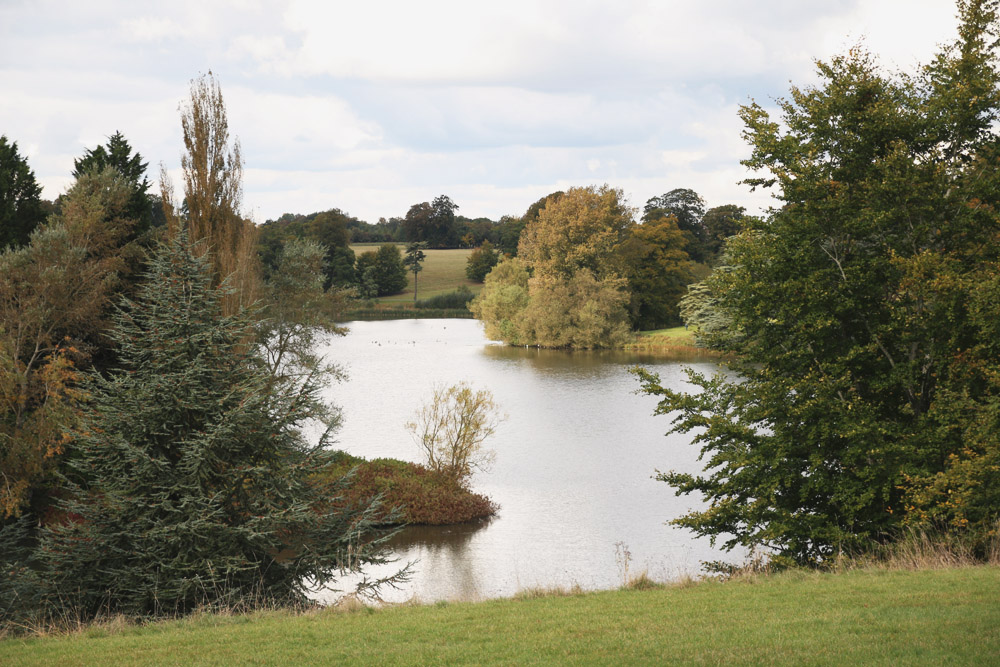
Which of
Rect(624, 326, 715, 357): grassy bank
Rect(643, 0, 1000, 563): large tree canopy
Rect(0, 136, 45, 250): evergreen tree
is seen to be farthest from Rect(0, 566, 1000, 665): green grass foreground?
Rect(624, 326, 715, 357): grassy bank

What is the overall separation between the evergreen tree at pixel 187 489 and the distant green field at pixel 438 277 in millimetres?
84277

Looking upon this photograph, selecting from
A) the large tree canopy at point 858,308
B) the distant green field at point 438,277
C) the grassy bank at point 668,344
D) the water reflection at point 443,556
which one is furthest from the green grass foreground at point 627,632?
the distant green field at point 438,277

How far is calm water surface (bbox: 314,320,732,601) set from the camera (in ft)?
56.2

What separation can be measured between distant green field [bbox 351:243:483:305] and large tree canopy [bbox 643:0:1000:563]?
83226mm

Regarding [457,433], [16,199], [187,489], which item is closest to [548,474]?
[457,433]

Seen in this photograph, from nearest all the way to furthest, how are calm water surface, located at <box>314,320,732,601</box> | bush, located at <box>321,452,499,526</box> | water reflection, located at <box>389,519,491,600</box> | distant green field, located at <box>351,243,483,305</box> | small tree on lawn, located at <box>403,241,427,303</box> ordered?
1. water reflection, located at <box>389,519,491,600</box>
2. calm water surface, located at <box>314,320,732,601</box>
3. bush, located at <box>321,452,499,526</box>
4. distant green field, located at <box>351,243,483,305</box>
5. small tree on lawn, located at <box>403,241,427,303</box>

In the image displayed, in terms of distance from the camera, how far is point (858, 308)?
14.1m

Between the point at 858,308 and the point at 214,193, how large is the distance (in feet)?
59.4

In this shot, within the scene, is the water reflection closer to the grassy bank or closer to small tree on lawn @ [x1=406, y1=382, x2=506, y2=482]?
small tree on lawn @ [x1=406, y1=382, x2=506, y2=482]

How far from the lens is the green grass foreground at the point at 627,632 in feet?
21.8

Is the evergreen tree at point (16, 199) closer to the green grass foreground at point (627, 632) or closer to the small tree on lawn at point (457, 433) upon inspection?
the small tree on lawn at point (457, 433)

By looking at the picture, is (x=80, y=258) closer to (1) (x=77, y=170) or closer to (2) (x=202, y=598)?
(1) (x=77, y=170)

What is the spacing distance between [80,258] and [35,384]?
3.43 metres

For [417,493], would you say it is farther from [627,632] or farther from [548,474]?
[627,632]
